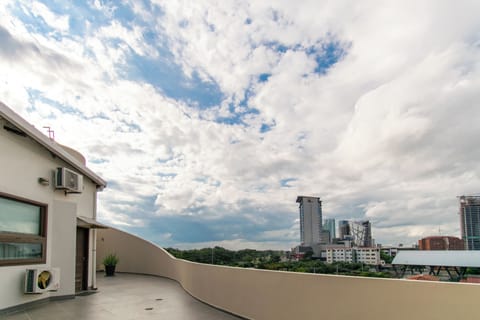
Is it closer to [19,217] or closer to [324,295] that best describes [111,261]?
[19,217]

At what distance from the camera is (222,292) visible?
7.21m

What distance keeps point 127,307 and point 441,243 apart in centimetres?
836

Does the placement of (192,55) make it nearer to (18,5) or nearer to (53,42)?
(53,42)

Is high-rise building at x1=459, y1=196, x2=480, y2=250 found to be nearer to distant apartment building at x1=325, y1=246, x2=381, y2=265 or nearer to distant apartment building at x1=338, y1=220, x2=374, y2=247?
distant apartment building at x1=338, y1=220, x2=374, y2=247

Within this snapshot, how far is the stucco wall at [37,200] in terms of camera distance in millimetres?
6664

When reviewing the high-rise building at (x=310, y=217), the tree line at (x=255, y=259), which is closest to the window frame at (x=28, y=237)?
the tree line at (x=255, y=259)

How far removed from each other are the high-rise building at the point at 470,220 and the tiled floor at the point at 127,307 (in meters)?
7.25

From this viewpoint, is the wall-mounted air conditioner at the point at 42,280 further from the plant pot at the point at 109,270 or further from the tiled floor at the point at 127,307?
the plant pot at the point at 109,270

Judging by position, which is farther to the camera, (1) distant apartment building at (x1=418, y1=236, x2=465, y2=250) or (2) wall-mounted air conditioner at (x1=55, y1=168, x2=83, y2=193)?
(1) distant apartment building at (x1=418, y1=236, x2=465, y2=250)

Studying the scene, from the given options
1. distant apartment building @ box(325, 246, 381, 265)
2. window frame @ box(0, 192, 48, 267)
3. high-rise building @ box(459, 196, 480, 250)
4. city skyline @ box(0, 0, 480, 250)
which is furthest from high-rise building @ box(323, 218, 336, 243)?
window frame @ box(0, 192, 48, 267)

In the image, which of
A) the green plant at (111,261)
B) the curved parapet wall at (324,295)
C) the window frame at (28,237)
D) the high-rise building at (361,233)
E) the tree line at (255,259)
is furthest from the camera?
the green plant at (111,261)

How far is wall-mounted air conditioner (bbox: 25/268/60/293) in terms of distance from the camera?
7113mm

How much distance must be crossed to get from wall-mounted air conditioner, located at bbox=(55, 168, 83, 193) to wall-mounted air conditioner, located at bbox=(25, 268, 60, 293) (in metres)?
1.93

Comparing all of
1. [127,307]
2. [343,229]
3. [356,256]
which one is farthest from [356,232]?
[127,307]
